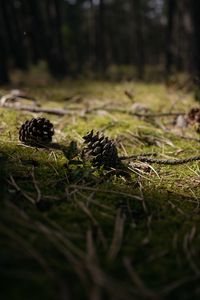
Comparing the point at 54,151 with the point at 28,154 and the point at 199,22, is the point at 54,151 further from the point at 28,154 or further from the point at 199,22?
the point at 199,22

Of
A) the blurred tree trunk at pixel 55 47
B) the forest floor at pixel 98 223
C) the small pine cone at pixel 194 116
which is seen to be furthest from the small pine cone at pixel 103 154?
the blurred tree trunk at pixel 55 47

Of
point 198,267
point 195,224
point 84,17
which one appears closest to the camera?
point 198,267

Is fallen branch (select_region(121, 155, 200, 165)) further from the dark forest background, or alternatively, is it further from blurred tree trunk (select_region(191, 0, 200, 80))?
blurred tree trunk (select_region(191, 0, 200, 80))

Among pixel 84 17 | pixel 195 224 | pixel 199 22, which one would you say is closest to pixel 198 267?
pixel 195 224

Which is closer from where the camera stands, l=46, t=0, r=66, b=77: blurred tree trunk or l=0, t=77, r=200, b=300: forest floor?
l=0, t=77, r=200, b=300: forest floor

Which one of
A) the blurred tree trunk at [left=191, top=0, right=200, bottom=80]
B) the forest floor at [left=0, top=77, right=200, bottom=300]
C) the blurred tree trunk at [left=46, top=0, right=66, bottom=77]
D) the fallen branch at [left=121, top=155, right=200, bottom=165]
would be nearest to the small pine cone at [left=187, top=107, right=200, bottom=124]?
the forest floor at [left=0, top=77, right=200, bottom=300]

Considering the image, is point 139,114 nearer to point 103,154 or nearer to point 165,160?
point 165,160
